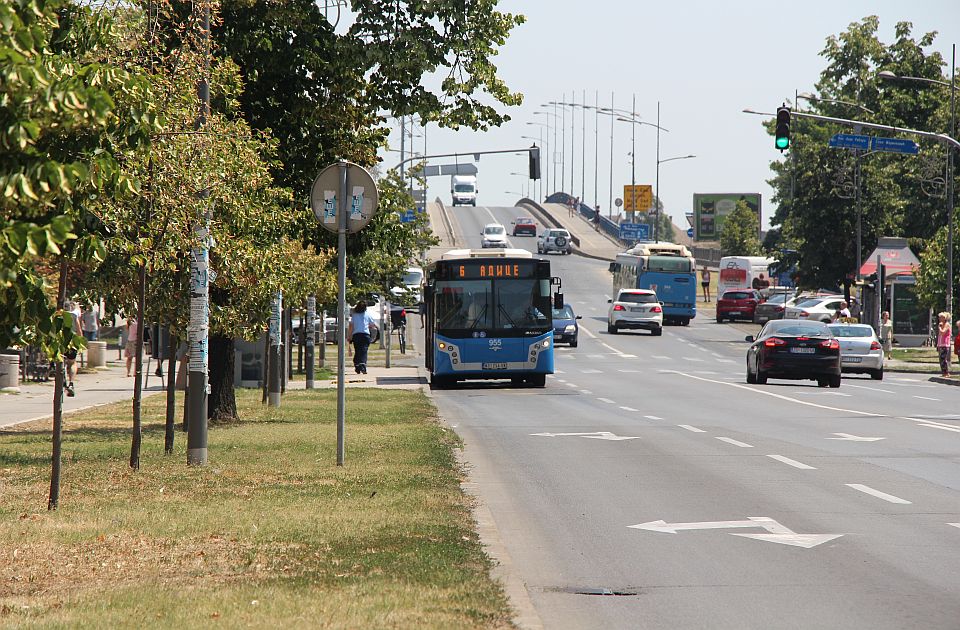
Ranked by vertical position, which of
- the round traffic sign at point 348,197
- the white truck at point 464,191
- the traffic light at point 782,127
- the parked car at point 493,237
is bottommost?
the round traffic sign at point 348,197

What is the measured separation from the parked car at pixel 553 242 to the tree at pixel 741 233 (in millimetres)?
14753

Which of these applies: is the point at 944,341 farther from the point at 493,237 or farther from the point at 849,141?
the point at 493,237

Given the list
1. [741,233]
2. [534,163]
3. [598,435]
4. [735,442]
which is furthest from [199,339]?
[741,233]

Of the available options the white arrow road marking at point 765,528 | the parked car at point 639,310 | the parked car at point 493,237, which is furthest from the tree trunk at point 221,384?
the parked car at point 493,237

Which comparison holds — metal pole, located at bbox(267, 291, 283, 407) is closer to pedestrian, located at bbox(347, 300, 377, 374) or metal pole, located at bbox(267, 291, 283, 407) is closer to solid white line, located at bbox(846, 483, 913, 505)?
solid white line, located at bbox(846, 483, 913, 505)

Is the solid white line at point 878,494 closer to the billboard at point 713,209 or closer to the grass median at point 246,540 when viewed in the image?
the grass median at point 246,540

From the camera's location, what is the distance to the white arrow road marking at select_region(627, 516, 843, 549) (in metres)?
10.1

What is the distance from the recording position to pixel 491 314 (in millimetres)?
32281

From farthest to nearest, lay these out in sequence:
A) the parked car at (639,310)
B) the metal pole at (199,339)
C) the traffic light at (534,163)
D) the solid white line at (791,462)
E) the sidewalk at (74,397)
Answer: the parked car at (639,310) → the traffic light at (534,163) → the sidewalk at (74,397) → the solid white line at (791,462) → the metal pole at (199,339)

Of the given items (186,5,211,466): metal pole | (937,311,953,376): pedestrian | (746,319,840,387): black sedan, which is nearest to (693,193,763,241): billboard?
(937,311,953,376): pedestrian

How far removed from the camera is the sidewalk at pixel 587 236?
125938 millimetres

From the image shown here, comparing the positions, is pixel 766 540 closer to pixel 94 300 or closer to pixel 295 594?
pixel 295 594

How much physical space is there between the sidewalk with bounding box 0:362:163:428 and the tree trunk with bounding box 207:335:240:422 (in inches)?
112

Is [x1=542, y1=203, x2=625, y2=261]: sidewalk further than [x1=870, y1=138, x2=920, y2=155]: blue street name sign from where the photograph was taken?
Yes
